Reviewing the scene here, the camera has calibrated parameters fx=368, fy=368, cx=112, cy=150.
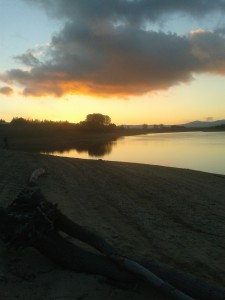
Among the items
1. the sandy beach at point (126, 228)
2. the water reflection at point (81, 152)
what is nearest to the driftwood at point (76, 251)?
the sandy beach at point (126, 228)

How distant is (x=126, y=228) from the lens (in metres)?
7.45

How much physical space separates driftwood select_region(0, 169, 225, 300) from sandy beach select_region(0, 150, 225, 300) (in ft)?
0.59

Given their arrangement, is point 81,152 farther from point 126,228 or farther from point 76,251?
point 76,251

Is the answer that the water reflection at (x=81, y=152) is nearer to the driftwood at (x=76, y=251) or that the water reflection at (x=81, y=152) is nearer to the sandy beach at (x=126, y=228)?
the sandy beach at (x=126, y=228)

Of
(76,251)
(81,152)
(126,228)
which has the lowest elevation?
(81,152)

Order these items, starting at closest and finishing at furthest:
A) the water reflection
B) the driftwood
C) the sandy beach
A: the driftwood < the sandy beach < the water reflection

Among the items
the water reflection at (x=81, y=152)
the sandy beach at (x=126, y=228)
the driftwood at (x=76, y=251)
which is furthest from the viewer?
the water reflection at (x=81, y=152)

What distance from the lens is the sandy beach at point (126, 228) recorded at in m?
4.85

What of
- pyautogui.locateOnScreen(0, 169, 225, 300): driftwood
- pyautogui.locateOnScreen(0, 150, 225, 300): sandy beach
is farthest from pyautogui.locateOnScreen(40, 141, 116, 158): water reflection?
pyautogui.locateOnScreen(0, 169, 225, 300): driftwood

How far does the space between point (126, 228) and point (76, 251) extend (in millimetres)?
2268

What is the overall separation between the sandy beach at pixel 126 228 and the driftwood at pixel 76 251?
0.59 feet

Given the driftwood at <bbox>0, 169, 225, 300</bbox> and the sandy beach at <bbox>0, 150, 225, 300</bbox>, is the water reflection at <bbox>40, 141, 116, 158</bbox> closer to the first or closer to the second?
the sandy beach at <bbox>0, 150, 225, 300</bbox>

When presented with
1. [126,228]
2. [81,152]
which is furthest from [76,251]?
[81,152]

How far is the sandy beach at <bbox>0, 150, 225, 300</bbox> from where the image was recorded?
485 centimetres
